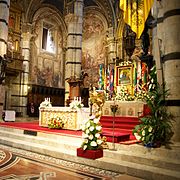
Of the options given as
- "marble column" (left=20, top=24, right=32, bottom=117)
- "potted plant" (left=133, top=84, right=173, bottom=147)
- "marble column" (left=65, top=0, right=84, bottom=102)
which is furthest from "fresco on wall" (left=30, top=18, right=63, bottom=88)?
"potted plant" (left=133, top=84, right=173, bottom=147)

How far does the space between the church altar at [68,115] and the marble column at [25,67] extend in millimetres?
9306

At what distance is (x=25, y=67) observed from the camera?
1911cm

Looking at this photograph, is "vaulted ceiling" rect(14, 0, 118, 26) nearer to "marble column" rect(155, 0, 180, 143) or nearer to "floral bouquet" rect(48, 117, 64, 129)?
Answer: "floral bouquet" rect(48, 117, 64, 129)

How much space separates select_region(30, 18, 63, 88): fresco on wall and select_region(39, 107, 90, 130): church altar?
10.4 metres

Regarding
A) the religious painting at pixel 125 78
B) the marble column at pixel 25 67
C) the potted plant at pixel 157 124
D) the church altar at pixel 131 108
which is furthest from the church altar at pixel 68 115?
the marble column at pixel 25 67

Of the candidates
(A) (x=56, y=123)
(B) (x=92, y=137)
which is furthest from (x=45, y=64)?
(B) (x=92, y=137)

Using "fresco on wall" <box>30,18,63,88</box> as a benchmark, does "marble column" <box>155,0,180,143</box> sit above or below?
below

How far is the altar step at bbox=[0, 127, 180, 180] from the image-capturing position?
4434 millimetres

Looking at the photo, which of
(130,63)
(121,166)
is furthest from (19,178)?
(130,63)

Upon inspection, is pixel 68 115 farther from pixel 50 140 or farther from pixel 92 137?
pixel 92 137

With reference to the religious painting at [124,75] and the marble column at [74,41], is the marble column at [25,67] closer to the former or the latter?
the marble column at [74,41]

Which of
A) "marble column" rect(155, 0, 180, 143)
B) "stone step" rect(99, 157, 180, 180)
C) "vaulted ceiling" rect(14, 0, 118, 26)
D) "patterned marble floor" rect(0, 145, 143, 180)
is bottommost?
"patterned marble floor" rect(0, 145, 143, 180)

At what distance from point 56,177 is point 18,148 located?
131 inches

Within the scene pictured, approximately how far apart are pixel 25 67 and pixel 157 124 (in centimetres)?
1555
